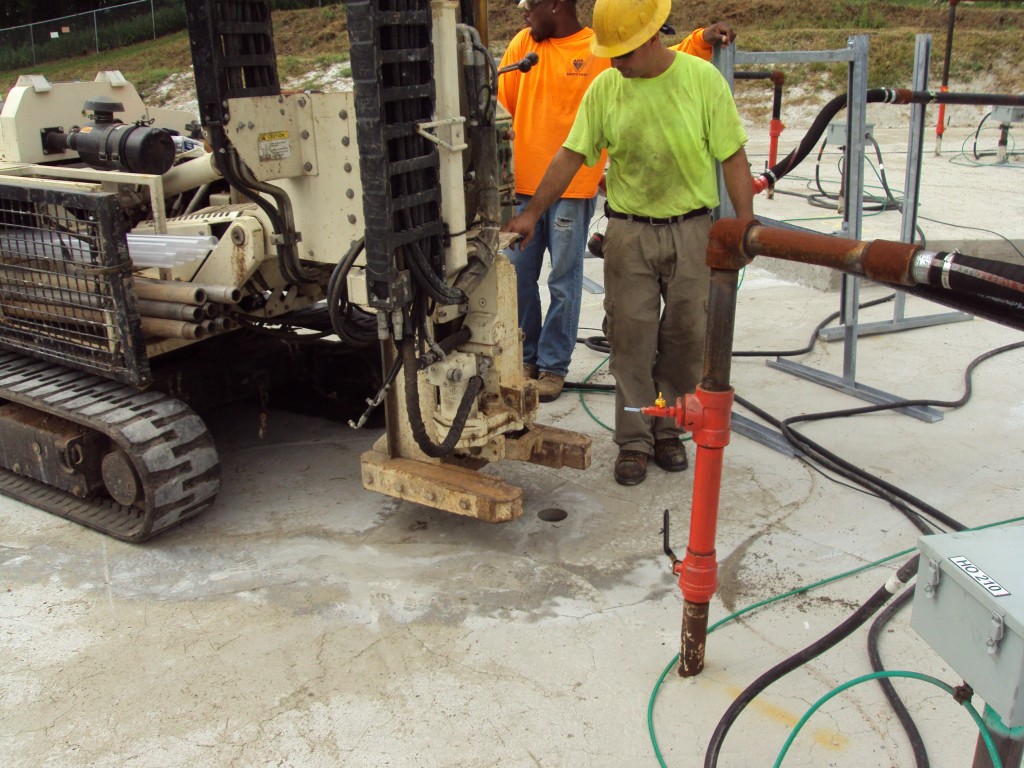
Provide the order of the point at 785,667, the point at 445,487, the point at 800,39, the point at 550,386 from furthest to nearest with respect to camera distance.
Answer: the point at 800,39, the point at 550,386, the point at 445,487, the point at 785,667

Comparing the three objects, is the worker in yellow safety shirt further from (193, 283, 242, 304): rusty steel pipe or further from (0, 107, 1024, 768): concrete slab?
(193, 283, 242, 304): rusty steel pipe

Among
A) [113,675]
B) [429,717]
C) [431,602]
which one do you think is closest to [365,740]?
[429,717]

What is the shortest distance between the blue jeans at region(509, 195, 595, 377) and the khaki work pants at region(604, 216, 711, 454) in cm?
64

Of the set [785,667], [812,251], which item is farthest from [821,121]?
[785,667]

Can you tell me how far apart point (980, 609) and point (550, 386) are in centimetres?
335

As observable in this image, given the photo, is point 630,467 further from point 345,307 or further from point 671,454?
point 345,307

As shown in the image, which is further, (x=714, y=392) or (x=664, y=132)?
(x=664, y=132)

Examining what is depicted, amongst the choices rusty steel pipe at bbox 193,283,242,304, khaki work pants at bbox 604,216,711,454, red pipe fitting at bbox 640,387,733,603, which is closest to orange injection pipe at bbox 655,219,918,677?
red pipe fitting at bbox 640,387,733,603

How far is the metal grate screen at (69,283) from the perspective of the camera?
11.7 ft

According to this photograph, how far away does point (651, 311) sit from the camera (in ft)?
13.5

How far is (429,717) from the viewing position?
273 cm

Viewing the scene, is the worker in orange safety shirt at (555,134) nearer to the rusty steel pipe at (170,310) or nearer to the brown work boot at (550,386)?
the brown work boot at (550,386)

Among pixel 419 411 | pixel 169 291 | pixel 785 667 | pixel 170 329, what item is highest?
pixel 169 291

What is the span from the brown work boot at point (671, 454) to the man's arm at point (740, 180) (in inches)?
40.0
